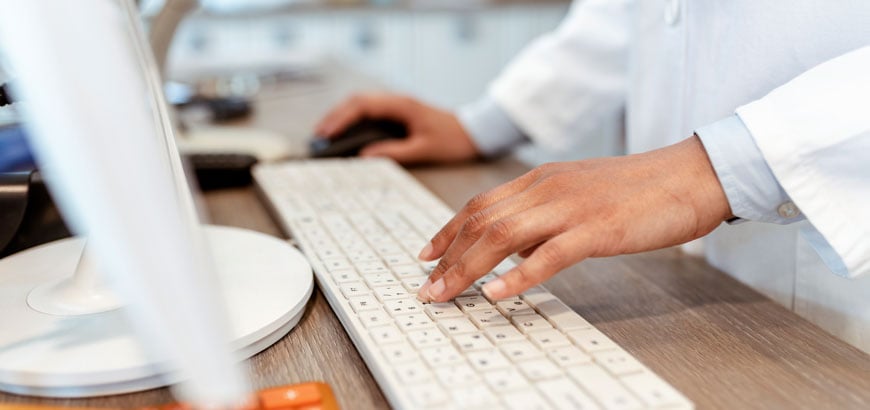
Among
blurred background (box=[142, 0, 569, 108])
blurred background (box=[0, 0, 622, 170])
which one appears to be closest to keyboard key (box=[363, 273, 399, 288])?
blurred background (box=[0, 0, 622, 170])

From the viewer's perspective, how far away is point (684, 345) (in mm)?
506

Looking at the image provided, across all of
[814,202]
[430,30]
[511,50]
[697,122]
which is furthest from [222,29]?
[814,202]

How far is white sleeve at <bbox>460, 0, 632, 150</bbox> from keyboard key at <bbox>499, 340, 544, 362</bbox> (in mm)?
658

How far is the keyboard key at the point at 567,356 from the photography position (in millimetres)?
445

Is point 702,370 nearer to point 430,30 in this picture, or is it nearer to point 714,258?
point 714,258

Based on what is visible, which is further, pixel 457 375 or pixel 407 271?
pixel 407 271

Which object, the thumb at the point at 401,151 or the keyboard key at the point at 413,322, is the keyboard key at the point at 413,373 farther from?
the thumb at the point at 401,151

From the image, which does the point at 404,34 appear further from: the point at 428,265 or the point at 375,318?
the point at 375,318

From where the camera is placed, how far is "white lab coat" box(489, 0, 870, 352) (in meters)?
0.52

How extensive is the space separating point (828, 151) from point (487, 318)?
0.24 metres

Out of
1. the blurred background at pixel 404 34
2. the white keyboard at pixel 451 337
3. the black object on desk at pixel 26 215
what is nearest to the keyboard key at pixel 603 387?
the white keyboard at pixel 451 337

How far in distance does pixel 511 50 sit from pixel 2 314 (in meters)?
2.84

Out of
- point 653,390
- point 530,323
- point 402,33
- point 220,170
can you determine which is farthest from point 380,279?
point 402,33

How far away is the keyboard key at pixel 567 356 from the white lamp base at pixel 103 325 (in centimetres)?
17
